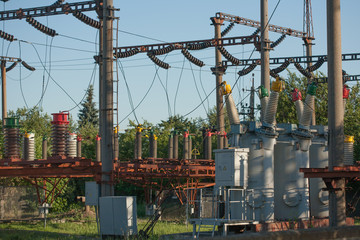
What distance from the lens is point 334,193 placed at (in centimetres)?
2184

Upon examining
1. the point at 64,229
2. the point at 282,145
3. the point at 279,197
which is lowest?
the point at 64,229

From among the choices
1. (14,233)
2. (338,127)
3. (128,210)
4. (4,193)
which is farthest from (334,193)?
(4,193)

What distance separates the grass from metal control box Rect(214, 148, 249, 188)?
453cm

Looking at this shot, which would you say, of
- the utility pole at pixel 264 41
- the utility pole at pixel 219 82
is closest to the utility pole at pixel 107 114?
the utility pole at pixel 264 41

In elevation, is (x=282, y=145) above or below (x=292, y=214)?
above

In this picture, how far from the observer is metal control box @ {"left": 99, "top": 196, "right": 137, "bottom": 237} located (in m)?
26.8

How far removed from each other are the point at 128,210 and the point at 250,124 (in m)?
6.60

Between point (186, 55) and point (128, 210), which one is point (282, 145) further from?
point (186, 55)

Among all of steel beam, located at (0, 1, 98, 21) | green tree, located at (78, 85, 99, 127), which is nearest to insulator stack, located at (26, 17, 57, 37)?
steel beam, located at (0, 1, 98, 21)

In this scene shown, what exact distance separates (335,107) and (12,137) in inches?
666

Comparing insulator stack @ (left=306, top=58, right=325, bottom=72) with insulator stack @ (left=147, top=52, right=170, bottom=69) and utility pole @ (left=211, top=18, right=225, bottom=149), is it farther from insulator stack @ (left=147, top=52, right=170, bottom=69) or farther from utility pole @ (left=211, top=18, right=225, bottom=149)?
insulator stack @ (left=147, top=52, right=170, bottom=69)

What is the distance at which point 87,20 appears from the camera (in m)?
34.6

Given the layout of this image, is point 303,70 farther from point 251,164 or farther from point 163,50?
point 251,164

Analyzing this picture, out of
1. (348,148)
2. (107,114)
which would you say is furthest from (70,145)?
(348,148)
